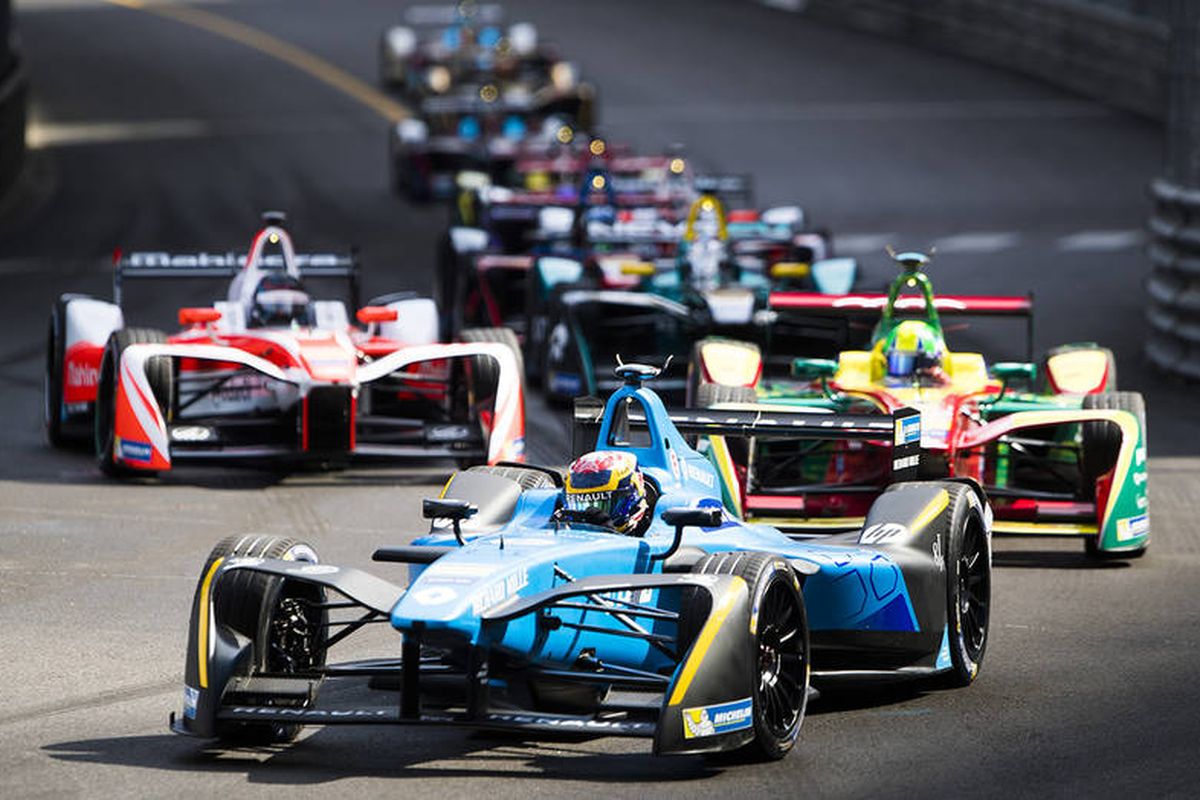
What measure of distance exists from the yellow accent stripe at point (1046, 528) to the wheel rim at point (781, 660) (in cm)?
471

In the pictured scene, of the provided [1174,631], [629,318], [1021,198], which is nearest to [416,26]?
[1021,198]

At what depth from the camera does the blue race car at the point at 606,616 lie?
32.6 ft

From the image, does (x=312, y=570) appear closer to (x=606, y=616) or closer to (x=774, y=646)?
(x=606, y=616)

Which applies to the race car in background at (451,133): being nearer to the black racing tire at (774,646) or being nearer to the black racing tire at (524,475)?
the black racing tire at (524,475)

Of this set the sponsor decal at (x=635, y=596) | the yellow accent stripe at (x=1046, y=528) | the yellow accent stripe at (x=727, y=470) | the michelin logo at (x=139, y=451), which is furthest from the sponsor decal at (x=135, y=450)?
the sponsor decal at (x=635, y=596)

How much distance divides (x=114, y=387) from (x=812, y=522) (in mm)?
5575

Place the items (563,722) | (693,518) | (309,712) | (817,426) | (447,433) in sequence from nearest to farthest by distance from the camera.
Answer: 1. (563,722)
2. (309,712)
3. (693,518)
4. (817,426)
5. (447,433)

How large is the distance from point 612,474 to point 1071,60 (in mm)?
35131

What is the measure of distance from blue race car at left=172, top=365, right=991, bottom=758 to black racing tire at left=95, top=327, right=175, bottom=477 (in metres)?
6.01

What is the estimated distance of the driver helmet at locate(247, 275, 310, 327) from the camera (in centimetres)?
1923

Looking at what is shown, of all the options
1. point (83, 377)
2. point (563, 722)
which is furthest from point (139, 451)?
point (563, 722)

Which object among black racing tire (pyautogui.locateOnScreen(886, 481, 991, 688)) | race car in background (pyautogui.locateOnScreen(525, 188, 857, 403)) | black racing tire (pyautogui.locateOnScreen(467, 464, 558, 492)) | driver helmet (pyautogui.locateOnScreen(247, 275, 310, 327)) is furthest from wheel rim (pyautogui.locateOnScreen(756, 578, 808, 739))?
race car in background (pyautogui.locateOnScreen(525, 188, 857, 403))

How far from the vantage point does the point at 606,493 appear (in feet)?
36.7

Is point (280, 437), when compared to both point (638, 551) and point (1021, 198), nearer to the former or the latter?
point (638, 551)
